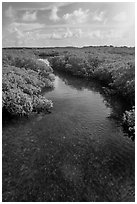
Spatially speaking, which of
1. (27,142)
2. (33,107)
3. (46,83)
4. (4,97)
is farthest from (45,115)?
(46,83)

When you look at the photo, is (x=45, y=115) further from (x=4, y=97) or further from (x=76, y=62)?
(x=76, y=62)

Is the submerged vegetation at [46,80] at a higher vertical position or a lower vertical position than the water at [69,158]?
higher

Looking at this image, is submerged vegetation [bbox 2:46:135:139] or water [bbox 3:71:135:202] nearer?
water [bbox 3:71:135:202]

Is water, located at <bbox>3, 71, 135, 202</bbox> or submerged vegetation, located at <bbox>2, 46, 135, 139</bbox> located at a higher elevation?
submerged vegetation, located at <bbox>2, 46, 135, 139</bbox>

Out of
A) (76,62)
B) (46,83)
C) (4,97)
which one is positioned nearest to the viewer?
(4,97)

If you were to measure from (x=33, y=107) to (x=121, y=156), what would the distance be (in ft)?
46.9

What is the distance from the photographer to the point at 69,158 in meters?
20.1

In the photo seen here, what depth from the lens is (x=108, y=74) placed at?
49.5 m

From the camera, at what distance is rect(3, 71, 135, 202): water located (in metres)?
16.4

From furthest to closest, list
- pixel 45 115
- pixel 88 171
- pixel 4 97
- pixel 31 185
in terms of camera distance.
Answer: pixel 45 115, pixel 4 97, pixel 88 171, pixel 31 185

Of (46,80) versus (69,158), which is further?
(46,80)

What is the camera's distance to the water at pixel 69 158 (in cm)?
1642

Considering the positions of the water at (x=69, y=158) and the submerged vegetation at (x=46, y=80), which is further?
the submerged vegetation at (x=46, y=80)

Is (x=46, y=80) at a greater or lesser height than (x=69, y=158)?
greater
